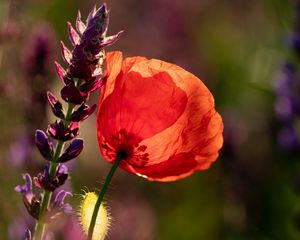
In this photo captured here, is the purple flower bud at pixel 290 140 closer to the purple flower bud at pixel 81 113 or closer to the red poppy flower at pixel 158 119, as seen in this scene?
the red poppy flower at pixel 158 119

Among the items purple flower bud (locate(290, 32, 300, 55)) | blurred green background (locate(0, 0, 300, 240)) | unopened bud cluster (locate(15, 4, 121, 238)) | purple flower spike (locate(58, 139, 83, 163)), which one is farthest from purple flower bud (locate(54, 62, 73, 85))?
purple flower bud (locate(290, 32, 300, 55))

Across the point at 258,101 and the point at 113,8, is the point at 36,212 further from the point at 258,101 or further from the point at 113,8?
the point at 113,8

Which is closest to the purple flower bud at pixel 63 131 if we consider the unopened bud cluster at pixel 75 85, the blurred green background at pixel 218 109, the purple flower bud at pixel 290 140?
the unopened bud cluster at pixel 75 85

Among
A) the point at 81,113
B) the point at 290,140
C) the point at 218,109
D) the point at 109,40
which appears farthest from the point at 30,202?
the point at 218,109

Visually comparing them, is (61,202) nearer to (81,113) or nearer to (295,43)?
(81,113)

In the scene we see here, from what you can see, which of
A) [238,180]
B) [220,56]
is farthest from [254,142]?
[238,180]

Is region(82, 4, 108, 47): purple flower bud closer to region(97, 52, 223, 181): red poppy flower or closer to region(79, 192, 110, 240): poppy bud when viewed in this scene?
region(97, 52, 223, 181): red poppy flower
